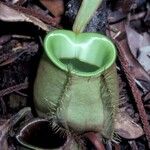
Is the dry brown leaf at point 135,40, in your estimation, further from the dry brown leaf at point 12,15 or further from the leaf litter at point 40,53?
the dry brown leaf at point 12,15

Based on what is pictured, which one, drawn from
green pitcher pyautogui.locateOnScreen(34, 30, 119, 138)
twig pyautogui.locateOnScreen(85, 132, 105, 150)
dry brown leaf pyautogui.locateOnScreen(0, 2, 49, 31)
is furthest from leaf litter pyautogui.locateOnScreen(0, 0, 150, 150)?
green pitcher pyautogui.locateOnScreen(34, 30, 119, 138)

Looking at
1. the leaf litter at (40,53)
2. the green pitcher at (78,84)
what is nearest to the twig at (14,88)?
the leaf litter at (40,53)

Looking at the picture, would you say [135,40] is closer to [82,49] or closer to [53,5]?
[53,5]

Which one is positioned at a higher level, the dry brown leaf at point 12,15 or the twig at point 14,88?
the dry brown leaf at point 12,15

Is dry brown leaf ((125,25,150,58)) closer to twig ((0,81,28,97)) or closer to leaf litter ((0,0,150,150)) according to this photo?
leaf litter ((0,0,150,150))

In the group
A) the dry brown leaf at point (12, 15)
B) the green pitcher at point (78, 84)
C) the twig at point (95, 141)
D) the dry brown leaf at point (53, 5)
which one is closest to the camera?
the green pitcher at point (78, 84)

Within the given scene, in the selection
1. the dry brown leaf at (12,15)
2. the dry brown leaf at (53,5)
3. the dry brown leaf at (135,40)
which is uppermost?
the dry brown leaf at (12,15)

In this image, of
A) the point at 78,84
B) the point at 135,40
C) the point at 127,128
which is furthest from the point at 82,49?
the point at 135,40

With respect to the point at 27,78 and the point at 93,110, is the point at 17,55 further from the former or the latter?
the point at 93,110
